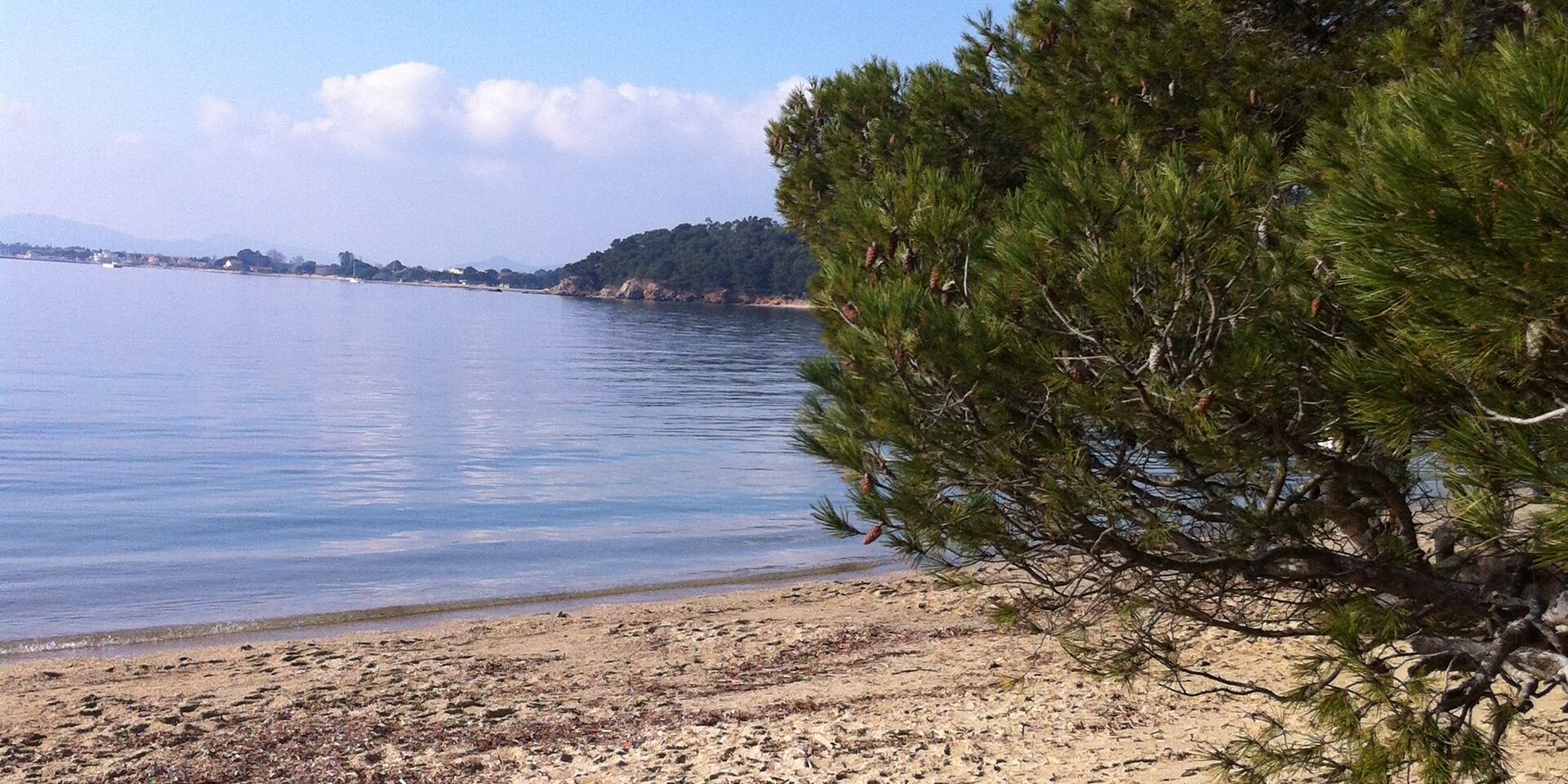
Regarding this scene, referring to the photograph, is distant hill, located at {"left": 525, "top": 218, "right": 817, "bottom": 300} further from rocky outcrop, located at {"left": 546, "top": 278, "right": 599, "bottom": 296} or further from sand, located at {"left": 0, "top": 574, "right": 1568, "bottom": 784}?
sand, located at {"left": 0, "top": 574, "right": 1568, "bottom": 784}

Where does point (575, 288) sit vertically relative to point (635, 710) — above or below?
above

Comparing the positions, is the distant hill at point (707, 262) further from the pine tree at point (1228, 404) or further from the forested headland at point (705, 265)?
the pine tree at point (1228, 404)

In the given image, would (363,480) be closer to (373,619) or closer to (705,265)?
(373,619)

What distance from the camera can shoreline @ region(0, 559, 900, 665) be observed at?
36.0ft

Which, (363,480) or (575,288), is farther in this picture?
(575,288)

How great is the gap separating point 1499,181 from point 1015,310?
1465 mm

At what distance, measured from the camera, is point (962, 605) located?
1212 cm

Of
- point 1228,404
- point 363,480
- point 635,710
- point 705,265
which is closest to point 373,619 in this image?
point 635,710

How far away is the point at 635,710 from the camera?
26.1 feet

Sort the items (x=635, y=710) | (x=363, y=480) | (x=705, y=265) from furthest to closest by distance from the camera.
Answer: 1. (x=705, y=265)
2. (x=363, y=480)
3. (x=635, y=710)

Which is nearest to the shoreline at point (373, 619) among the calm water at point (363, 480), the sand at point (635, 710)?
the calm water at point (363, 480)

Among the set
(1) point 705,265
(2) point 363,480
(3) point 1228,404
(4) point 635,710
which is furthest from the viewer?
(1) point 705,265

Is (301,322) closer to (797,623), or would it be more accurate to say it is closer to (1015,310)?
(797,623)

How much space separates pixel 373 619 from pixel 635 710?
5.38 meters
